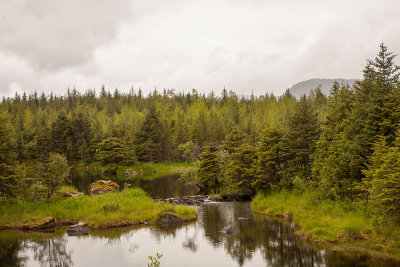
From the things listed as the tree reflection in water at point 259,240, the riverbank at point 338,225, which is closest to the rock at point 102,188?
the tree reflection in water at point 259,240

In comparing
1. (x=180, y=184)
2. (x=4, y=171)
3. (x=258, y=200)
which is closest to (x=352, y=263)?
(x=258, y=200)

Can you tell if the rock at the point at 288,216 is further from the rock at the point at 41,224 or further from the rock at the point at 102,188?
the rock at the point at 41,224

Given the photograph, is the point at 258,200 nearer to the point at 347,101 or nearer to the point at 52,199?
the point at 347,101

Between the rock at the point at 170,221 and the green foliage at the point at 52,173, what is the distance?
13.9 m

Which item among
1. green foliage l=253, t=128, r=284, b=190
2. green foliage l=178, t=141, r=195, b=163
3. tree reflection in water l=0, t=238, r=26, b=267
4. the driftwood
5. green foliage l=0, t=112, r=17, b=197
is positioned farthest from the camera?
green foliage l=178, t=141, r=195, b=163

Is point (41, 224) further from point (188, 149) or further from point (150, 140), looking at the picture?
point (150, 140)

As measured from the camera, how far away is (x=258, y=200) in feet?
151

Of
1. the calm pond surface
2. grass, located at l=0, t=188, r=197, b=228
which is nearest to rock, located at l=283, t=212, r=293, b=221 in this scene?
the calm pond surface

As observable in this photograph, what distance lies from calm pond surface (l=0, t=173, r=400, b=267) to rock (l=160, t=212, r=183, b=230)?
1.34 metres

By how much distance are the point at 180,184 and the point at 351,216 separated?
145ft

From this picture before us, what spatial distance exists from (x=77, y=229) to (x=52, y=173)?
830 centimetres

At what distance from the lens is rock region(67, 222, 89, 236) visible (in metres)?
34.6

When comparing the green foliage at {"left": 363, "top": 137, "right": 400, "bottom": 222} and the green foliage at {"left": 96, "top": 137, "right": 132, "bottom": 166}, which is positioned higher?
the green foliage at {"left": 96, "top": 137, "right": 132, "bottom": 166}

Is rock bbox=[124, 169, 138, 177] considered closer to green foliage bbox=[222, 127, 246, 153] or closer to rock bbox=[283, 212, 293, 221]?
green foliage bbox=[222, 127, 246, 153]
